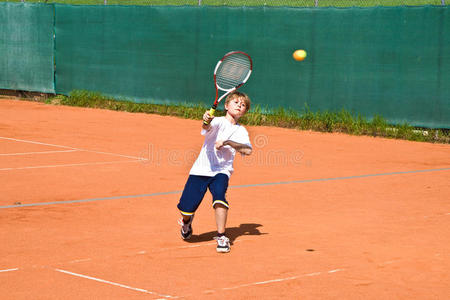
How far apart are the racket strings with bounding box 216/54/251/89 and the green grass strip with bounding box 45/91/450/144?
282 inches

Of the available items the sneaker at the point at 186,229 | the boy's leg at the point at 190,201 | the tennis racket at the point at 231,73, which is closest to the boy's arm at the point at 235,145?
the boy's leg at the point at 190,201

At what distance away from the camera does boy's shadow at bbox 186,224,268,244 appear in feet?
18.9

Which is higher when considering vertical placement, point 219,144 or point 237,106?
point 237,106

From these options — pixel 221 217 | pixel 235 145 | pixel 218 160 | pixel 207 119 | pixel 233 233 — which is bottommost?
pixel 233 233

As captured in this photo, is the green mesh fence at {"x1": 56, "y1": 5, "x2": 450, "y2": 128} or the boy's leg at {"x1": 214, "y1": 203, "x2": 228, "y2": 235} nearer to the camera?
the boy's leg at {"x1": 214, "y1": 203, "x2": 228, "y2": 235}

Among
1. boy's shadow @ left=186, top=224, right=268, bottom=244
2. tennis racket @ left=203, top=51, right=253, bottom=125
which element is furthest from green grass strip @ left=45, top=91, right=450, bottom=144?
boy's shadow @ left=186, top=224, right=268, bottom=244

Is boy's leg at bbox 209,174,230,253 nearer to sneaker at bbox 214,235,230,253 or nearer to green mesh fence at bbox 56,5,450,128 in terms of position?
sneaker at bbox 214,235,230,253

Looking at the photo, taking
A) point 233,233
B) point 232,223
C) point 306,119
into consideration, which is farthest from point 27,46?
point 233,233

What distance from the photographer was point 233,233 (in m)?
5.99

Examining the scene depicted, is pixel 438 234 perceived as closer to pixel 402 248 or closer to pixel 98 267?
pixel 402 248

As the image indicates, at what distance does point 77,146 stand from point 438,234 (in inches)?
264

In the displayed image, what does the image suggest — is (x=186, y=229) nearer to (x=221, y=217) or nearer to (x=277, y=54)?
(x=221, y=217)

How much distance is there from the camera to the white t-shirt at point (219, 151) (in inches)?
219

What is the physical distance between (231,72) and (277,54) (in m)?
8.20
